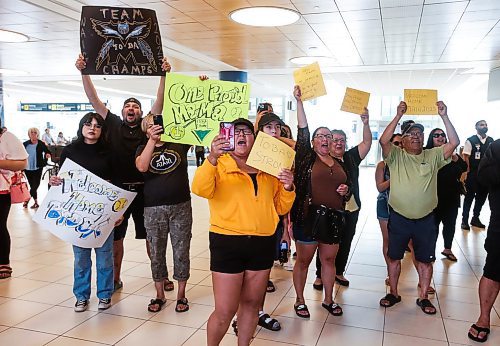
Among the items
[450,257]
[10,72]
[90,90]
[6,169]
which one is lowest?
[450,257]

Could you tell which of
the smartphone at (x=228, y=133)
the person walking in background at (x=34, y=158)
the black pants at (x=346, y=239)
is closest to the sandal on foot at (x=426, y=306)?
the black pants at (x=346, y=239)

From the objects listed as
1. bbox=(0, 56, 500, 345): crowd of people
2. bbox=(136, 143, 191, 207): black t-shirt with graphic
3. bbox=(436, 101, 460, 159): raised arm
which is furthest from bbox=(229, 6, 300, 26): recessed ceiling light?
bbox=(136, 143, 191, 207): black t-shirt with graphic

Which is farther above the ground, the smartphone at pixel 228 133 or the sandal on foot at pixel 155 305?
the smartphone at pixel 228 133

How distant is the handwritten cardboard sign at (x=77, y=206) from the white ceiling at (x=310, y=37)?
3.38 meters

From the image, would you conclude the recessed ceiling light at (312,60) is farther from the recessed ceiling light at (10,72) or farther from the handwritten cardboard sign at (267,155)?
the recessed ceiling light at (10,72)

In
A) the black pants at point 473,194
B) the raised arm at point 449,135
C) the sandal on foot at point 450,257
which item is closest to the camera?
the raised arm at point 449,135

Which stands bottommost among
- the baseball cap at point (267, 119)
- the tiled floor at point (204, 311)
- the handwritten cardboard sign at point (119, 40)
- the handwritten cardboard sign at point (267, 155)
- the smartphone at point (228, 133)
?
the tiled floor at point (204, 311)

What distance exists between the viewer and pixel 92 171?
10.6ft

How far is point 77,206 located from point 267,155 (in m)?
1.82

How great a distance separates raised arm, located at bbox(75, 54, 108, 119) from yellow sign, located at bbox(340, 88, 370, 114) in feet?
6.44

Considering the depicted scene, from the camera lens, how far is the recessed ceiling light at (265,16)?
230 inches

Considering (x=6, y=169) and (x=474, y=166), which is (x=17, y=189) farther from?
(x=474, y=166)

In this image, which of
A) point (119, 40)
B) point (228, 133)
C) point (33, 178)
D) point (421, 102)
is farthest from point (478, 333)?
point (33, 178)

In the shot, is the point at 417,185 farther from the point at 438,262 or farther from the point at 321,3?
the point at 321,3
